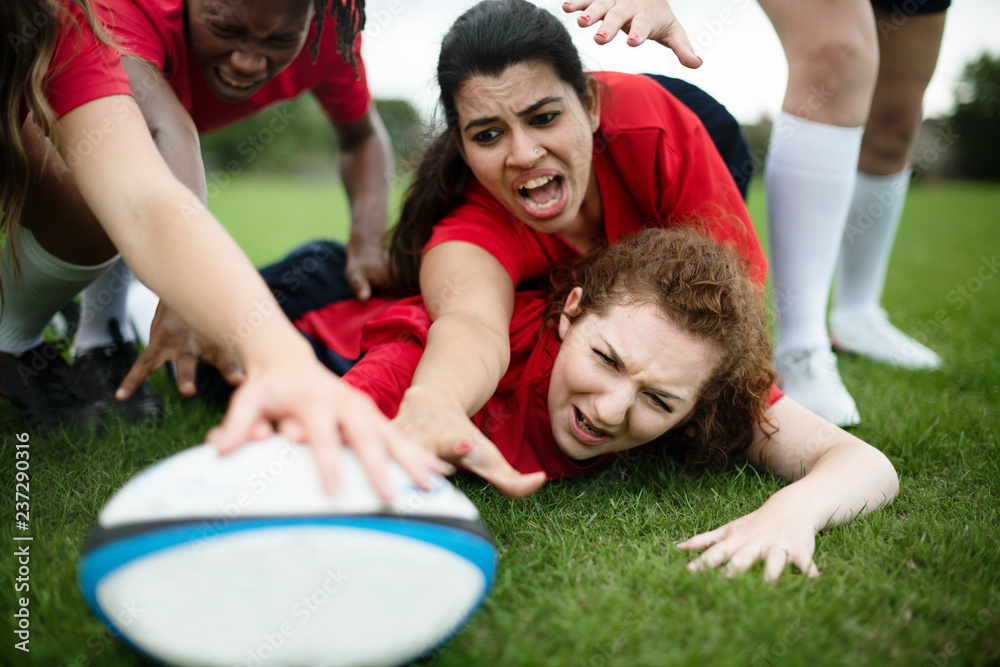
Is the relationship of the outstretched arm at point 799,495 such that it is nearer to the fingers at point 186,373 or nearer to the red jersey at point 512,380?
the red jersey at point 512,380

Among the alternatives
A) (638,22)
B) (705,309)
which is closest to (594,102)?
(638,22)

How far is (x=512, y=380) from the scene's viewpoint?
2152 mm

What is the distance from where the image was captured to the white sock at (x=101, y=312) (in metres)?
2.66

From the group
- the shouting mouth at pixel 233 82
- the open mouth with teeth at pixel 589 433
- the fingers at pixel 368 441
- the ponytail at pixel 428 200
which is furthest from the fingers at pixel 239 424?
the shouting mouth at pixel 233 82

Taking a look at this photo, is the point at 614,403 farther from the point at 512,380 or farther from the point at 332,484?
the point at 332,484

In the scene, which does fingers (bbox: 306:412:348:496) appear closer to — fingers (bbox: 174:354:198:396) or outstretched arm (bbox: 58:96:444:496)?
outstretched arm (bbox: 58:96:444:496)

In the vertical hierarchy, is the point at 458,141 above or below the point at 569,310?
above

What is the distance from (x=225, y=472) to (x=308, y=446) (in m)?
0.12

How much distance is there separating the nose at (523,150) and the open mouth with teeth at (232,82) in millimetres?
959

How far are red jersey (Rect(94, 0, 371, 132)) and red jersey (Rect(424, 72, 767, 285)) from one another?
87 centimetres

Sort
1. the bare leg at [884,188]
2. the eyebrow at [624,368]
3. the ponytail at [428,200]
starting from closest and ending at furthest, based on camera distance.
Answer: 1. the eyebrow at [624,368]
2. the ponytail at [428,200]
3. the bare leg at [884,188]

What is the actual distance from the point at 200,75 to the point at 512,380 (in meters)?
1.59

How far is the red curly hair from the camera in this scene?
6.23 ft

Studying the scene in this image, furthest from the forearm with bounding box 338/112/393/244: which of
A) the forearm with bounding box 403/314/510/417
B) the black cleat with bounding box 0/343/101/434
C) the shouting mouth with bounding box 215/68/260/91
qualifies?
the forearm with bounding box 403/314/510/417
